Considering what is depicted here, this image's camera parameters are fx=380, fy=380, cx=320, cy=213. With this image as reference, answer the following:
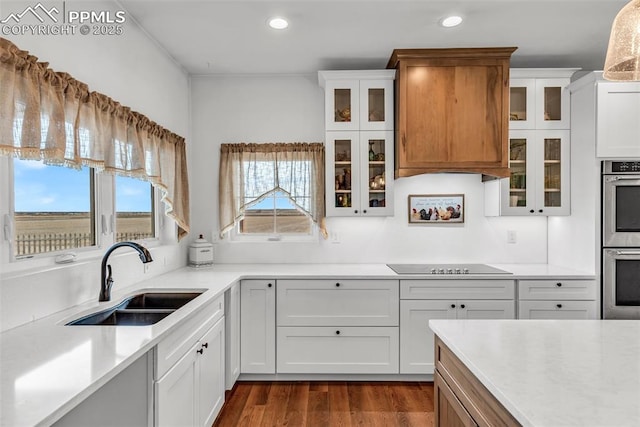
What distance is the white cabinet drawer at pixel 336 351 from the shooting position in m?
2.96

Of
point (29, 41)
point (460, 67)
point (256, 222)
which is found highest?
point (460, 67)

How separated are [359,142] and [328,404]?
2.05m

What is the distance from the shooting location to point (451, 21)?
255 cm

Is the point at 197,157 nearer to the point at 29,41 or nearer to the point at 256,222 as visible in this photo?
the point at 256,222

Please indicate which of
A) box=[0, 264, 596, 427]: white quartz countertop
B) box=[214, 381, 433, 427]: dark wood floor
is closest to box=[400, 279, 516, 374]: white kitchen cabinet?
box=[214, 381, 433, 427]: dark wood floor

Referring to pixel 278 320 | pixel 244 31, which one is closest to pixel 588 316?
pixel 278 320

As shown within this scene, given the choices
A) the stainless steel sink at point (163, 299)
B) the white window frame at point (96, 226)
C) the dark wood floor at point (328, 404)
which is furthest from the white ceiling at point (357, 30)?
the dark wood floor at point (328, 404)

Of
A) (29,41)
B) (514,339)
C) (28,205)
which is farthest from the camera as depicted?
(28,205)

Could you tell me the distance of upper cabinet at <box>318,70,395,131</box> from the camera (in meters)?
3.19

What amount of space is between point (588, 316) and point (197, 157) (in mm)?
3534

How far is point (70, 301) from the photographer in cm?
191

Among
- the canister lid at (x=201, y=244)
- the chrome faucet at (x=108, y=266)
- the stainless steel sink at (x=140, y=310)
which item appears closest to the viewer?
the stainless steel sink at (x=140, y=310)

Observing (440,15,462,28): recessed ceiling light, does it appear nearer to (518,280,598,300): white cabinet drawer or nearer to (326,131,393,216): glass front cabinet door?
(326,131,393,216): glass front cabinet door

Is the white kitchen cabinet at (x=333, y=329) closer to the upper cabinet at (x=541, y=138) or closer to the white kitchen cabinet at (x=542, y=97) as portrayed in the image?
the upper cabinet at (x=541, y=138)
